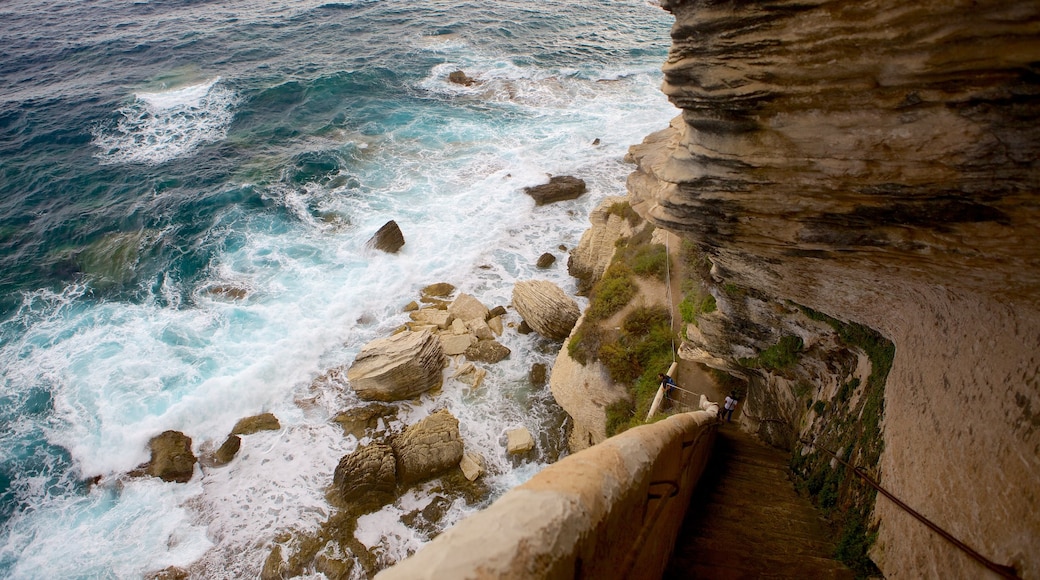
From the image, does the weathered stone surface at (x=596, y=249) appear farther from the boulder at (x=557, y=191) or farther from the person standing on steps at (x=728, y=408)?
the person standing on steps at (x=728, y=408)

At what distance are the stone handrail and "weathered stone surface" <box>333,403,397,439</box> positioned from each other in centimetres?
1297

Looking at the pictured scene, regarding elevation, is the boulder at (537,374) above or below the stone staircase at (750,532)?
below

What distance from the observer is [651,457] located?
18.4ft

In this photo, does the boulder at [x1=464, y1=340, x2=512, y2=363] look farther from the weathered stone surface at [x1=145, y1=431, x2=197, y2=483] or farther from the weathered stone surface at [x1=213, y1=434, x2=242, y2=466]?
the weathered stone surface at [x1=145, y1=431, x2=197, y2=483]

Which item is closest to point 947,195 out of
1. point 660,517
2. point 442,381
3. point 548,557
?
point 660,517

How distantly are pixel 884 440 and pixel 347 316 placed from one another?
18539 millimetres

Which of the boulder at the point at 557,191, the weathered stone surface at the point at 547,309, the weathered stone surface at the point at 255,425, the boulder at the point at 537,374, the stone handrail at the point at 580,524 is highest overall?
the stone handrail at the point at 580,524

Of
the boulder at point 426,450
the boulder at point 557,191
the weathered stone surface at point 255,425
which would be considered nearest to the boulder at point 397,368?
the boulder at point 426,450

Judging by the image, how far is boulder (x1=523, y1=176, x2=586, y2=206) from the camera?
2728 centimetres

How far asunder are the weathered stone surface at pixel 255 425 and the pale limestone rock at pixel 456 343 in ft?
20.3

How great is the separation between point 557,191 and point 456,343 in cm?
1120

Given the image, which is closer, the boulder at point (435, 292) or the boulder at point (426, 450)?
the boulder at point (426, 450)

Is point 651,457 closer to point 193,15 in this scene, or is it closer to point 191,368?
point 191,368

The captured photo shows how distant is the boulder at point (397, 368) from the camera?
58.7ft
